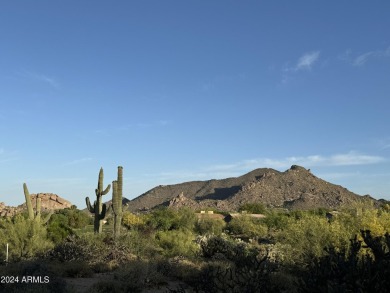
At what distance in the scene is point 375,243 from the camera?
538 cm

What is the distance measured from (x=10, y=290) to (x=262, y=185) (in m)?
95.5

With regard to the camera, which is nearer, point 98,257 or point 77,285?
A: point 77,285

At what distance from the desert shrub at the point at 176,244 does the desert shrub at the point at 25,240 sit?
611 centimetres

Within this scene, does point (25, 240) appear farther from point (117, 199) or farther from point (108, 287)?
point (108, 287)

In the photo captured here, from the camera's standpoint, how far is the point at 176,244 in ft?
75.6

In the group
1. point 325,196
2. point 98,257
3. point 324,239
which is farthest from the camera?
point 325,196

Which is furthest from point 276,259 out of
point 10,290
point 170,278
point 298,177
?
point 298,177

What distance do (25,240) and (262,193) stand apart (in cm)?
8339

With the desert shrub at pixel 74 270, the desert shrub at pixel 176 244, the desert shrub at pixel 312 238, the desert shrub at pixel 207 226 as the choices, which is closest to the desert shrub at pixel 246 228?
the desert shrub at pixel 207 226

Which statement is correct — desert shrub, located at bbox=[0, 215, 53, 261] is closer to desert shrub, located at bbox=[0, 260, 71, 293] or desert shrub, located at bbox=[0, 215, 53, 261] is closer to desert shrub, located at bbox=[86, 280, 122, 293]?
desert shrub, located at bbox=[0, 260, 71, 293]

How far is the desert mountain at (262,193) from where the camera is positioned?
92125mm

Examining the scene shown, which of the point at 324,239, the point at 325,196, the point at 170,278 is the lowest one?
the point at 170,278

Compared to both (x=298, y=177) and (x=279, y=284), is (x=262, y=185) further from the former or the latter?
(x=279, y=284)

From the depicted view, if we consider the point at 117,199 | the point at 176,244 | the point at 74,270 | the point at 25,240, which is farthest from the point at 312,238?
the point at 25,240
